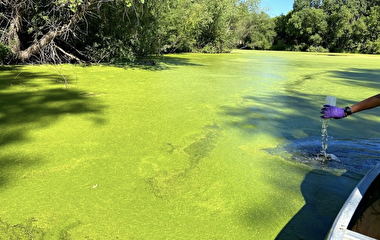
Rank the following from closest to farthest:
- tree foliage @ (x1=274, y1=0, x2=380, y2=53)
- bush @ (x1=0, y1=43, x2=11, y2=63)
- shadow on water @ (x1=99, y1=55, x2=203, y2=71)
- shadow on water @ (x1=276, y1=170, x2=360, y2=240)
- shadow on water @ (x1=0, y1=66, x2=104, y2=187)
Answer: shadow on water @ (x1=276, y1=170, x2=360, y2=240) → shadow on water @ (x1=0, y1=66, x2=104, y2=187) → bush @ (x1=0, y1=43, x2=11, y2=63) → shadow on water @ (x1=99, y1=55, x2=203, y2=71) → tree foliage @ (x1=274, y1=0, x2=380, y2=53)

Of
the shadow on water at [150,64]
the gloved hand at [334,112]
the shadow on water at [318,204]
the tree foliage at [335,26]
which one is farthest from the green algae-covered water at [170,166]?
the tree foliage at [335,26]

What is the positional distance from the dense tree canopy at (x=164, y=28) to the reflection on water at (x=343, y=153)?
3.05 meters

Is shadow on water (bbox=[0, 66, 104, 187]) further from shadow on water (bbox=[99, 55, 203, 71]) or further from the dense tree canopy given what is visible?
shadow on water (bbox=[99, 55, 203, 71])

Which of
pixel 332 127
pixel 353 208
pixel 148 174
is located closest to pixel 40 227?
pixel 148 174

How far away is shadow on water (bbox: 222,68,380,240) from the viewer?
1.35 meters

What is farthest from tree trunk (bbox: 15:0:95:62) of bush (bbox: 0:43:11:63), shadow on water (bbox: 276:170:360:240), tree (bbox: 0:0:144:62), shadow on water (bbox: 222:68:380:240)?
shadow on water (bbox: 276:170:360:240)

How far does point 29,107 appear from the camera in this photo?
9.79 ft

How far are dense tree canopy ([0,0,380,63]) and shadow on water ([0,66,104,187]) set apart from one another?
1.31 metres

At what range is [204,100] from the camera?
3631mm

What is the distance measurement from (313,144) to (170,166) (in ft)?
3.99

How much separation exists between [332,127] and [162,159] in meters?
1.78

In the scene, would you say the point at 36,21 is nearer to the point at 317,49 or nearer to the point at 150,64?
the point at 150,64

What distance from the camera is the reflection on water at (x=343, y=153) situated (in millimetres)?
1903

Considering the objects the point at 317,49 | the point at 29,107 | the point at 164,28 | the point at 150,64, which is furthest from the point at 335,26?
the point at 29,107
